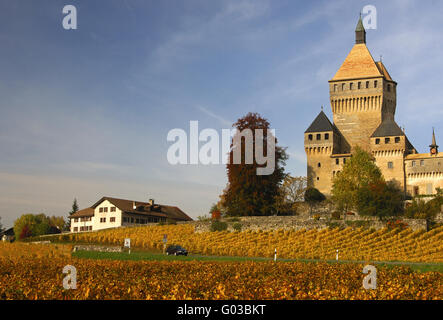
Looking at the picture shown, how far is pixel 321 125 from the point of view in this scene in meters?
81.4

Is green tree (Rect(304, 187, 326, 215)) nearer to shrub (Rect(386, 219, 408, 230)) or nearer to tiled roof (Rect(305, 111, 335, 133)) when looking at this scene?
tiled roof (Rect(305, 111, 335, 133))

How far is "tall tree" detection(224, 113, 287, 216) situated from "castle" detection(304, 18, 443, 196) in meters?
14.2

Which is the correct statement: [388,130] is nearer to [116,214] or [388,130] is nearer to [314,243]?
[314,243]

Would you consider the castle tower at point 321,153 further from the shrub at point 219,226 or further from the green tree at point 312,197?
the shrub at point 219,226

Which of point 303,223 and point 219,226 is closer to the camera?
point 303,223

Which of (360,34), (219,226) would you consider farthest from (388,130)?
(219,226)

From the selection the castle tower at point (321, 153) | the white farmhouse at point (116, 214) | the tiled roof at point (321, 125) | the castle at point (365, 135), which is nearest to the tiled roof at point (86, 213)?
the white farmhouse at point (116, 214)

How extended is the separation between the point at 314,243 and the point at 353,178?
27.5 meters

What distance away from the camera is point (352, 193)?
2564 inches

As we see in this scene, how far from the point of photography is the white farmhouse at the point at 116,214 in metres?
83.5

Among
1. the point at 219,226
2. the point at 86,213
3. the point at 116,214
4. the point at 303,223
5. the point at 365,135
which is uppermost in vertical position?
the point at 365,135
